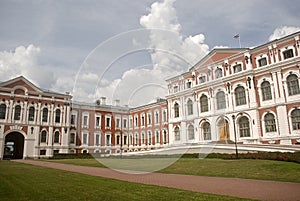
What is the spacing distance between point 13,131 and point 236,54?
43445 mm

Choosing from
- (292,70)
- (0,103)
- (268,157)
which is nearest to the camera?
(268,157)

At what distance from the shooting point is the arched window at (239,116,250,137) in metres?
37.9

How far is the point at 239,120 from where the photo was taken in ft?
129

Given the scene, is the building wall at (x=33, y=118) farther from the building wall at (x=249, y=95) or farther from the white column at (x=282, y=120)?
the white column at (x=282, y=120)

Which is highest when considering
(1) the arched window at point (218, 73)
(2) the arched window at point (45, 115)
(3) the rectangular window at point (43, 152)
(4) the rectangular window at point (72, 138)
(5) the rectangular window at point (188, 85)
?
(1) the arched window at point (218, 73)

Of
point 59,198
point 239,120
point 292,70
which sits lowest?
point 59,198

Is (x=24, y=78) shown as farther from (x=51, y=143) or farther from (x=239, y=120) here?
(x=239, y=120)

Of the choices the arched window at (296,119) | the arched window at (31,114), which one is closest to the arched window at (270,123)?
the arched window at (296,119)

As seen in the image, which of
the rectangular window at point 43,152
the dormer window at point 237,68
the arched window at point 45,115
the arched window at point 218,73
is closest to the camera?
the dormer window at point 237,68

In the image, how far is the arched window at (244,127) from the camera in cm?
3794

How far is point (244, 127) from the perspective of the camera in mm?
38469

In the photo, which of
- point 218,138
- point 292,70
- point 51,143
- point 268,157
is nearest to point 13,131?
point 51,143

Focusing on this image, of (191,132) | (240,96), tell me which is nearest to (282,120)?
(240,96)

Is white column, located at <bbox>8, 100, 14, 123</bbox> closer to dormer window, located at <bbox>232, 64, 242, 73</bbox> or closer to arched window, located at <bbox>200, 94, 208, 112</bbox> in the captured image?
arched window, located at <bbox>200, 94, 208, 112</bbox>
